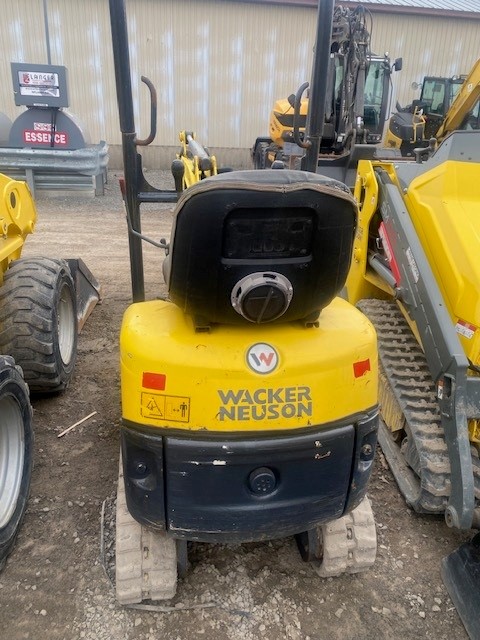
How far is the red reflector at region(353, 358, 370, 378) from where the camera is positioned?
1.83m

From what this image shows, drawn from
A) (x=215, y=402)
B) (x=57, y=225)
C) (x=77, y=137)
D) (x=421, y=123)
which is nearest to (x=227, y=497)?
(x=215, y=402)

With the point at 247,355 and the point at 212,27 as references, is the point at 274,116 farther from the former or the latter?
the point at 247,355

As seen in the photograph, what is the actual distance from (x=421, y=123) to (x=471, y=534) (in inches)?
387

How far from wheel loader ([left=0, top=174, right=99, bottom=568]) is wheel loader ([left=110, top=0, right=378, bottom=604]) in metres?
0.76

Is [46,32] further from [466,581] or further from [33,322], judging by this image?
[466,581]

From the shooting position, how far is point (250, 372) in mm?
1718

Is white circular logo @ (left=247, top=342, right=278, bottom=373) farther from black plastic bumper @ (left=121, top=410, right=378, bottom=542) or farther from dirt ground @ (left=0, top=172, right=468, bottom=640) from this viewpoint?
dirt ground @ (left=0, top=172, right=468, bottom=640)

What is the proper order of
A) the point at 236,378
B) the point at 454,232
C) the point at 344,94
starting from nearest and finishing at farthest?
the point at 236,378 → the point at 454,232 → the point at 344,94

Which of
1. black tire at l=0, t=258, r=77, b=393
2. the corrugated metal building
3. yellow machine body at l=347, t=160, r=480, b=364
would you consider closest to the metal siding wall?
the corrugated metal building

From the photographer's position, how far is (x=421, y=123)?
1078cm

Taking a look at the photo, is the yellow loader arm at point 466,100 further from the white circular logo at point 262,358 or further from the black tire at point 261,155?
the black tire at point 261,155

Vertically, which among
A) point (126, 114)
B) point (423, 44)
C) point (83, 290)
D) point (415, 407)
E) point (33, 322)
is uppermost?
point (126, 114)

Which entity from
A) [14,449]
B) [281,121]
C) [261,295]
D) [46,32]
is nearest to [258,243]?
[261,295]

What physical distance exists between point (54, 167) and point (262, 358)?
9.04 metres
